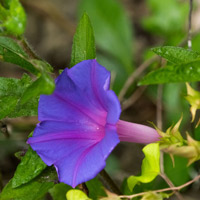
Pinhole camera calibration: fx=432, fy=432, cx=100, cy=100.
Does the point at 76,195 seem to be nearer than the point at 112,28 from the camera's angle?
Yes

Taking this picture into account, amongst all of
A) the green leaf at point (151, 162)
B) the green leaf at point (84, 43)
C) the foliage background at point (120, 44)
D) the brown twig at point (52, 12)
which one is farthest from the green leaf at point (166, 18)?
the green leaf at point (151, 162)

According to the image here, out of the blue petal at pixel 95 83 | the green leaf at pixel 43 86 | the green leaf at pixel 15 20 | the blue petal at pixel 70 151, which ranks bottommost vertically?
the blue petal at pixel 70 151

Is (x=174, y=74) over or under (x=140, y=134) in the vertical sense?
over

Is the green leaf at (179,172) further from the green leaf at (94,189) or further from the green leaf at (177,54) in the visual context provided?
the green leaf at (177,54)

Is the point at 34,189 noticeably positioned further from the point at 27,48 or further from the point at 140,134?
the point at 27,48

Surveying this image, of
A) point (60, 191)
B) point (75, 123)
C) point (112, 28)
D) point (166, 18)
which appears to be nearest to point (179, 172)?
point (60, 191)

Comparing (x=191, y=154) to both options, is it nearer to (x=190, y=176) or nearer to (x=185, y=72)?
(x=185, y=72)

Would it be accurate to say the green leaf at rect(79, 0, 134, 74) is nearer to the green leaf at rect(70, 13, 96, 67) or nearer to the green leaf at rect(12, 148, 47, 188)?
the green leaf at rect(70, 13, 96, 67)
